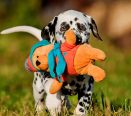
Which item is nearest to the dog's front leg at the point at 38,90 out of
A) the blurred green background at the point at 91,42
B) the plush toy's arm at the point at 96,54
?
the blurred green background at the point at 91,42

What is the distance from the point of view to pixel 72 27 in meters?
5.21

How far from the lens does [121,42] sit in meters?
16.1

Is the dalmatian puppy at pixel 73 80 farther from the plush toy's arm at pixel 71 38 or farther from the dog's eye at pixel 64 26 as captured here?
the plush toy's arm at pixel 71 38

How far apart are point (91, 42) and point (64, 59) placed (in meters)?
7.47

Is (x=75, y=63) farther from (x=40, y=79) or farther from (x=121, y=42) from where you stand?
(x=121, y=42)

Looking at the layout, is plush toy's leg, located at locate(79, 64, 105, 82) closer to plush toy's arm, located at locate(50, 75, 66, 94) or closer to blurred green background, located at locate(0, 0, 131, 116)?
plush toy's arm, located at locate(50, 75, 66, 94)

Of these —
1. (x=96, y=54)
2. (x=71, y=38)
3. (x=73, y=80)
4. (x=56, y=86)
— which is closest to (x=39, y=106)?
(x=73, y=80)

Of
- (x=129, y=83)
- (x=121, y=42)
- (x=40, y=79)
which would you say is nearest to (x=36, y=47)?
(x=40, y=79)

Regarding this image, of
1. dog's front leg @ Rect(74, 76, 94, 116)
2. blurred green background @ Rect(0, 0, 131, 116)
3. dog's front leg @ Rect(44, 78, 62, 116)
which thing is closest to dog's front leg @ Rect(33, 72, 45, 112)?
blurred green background @ Rect(0, 0, 131, 116)

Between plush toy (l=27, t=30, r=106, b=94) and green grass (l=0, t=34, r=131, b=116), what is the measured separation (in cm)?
49

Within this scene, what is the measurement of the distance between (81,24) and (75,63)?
1.50ft

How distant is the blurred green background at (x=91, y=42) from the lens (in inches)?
253

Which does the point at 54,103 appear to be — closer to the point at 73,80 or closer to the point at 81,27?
the point at 73,80

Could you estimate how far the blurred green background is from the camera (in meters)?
6.43
